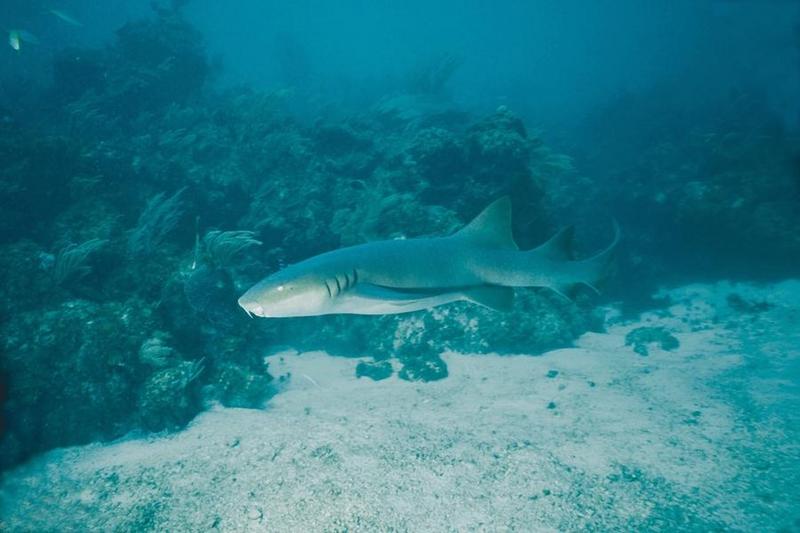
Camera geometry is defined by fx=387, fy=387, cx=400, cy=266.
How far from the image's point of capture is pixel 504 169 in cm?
963

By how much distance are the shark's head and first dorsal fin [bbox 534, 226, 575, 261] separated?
7.99 feet

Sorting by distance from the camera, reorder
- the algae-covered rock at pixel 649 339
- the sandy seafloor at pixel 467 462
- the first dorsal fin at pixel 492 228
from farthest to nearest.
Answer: the algae-covered rock at pixel 649 339
the first dorsal fin at pixel 492 228
the sandy seafloor at pixel 467 462

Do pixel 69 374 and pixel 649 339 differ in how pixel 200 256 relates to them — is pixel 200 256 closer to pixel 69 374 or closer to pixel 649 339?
pixel 69 374

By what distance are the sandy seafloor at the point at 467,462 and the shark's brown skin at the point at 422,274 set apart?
7.17ft

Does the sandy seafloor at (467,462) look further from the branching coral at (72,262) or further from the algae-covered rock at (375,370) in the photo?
the branching coral at (72,262)

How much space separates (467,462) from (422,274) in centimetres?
268

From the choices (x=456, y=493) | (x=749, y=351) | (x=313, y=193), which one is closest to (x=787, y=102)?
(x=749, y=351)

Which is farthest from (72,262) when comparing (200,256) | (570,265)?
(570,265)

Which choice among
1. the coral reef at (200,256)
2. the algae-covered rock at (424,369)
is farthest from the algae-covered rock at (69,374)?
the algae-covered rock at (424,369)

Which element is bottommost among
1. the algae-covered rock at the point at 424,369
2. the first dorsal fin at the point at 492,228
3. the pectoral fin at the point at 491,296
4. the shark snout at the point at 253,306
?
the algae-covered rock at the point at 424,369


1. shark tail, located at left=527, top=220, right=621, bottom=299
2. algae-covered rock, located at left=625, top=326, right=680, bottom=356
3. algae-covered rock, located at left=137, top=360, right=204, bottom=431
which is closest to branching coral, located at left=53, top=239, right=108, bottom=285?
algae-covered rock, located at left=137, top=360, right=204, bottom=431

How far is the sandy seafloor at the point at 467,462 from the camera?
401cm

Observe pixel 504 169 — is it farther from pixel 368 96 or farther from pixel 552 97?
pixel 552 97

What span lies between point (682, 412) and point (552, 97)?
62326 mm
